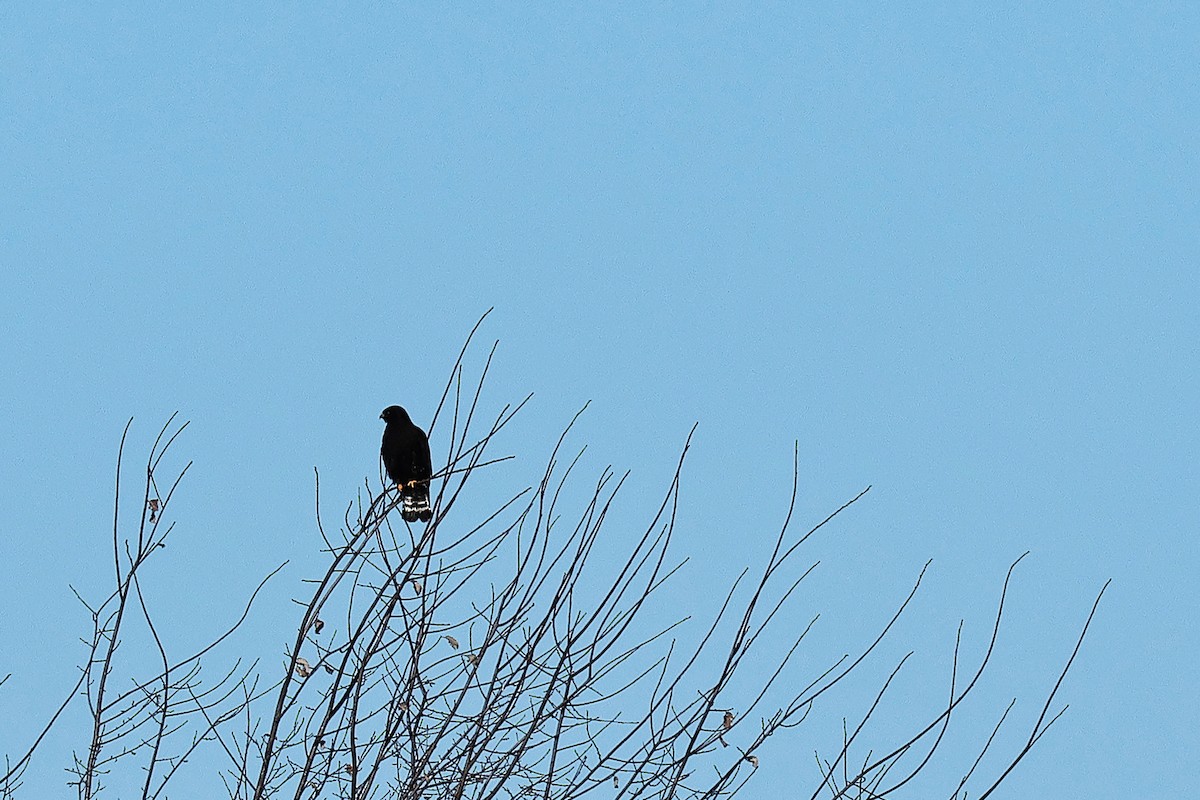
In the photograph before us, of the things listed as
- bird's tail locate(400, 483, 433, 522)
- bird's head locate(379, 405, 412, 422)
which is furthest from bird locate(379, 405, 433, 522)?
bird's tail locate(400, 483, 433, 522)

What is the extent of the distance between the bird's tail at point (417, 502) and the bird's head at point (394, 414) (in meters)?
2.07

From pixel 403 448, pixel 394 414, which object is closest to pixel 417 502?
pixel 403 448

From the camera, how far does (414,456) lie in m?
5.94

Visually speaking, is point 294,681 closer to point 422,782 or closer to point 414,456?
point 422,782

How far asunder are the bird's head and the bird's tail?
207 centimetres

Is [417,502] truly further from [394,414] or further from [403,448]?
[394,414]

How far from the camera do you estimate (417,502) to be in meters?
4.20

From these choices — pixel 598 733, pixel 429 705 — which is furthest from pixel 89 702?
pixel 598 733

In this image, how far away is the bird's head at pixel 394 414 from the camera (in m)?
6.42

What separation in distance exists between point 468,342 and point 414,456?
264 cm

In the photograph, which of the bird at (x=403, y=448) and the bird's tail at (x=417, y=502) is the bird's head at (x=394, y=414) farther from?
the bird's tail at (x=417, y=502)

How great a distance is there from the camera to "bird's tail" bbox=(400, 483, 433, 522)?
12.7 ft

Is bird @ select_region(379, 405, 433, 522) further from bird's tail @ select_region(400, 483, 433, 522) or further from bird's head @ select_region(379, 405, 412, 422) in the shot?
bird's tail @ select_region(400, 483, 433, 522)

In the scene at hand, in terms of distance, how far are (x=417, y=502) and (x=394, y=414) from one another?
232cm
